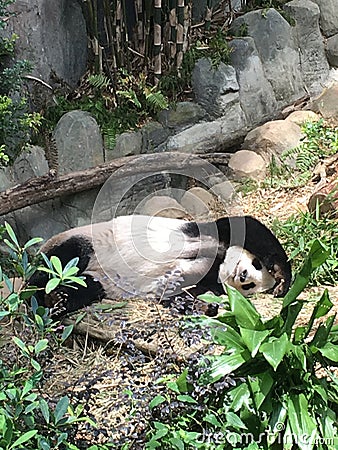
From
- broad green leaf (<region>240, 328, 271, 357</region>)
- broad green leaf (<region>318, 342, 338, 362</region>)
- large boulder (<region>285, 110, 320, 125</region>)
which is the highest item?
large boulder (<region>285, 110, 320, 125</region>)

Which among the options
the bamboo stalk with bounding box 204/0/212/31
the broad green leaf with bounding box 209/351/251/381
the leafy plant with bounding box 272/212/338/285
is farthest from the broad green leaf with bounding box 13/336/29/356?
the bamboo stalk with bounding box 204/0/212/31

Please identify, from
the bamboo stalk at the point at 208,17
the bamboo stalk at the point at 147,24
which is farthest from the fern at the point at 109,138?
the bamboo stalk at the point at 208,17

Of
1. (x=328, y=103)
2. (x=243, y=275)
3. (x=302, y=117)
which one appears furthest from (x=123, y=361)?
(x=328, y=103)

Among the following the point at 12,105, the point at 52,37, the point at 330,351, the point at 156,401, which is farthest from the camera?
the point at 52,37

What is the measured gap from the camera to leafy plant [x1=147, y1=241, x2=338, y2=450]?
8.54 feet

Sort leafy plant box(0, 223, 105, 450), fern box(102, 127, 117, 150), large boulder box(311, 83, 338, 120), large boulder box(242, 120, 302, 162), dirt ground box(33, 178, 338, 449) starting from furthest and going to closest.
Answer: large boulder box(311, 83, 338, 120), large boulder box(242, 120, 302, 162), fern box(102, 127, 117, 150), dirt ground box(33, 178, 338, 449), leafy plant box(0, 223, 105, 450)

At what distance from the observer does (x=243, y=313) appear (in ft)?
9.33

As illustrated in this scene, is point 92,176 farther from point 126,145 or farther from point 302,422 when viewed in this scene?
point 302,422

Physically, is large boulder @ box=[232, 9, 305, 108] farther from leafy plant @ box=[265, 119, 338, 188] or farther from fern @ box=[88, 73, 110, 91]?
fern @ box=[88, 73, 110, 91]

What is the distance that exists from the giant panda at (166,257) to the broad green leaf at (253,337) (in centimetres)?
117

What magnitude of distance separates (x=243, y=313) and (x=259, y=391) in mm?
350

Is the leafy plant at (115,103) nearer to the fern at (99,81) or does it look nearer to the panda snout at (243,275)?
the fern at (99,81)

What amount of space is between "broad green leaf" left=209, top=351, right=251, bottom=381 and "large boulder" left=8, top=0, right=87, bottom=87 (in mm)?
3468

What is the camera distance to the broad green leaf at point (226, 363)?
2.68 metres
